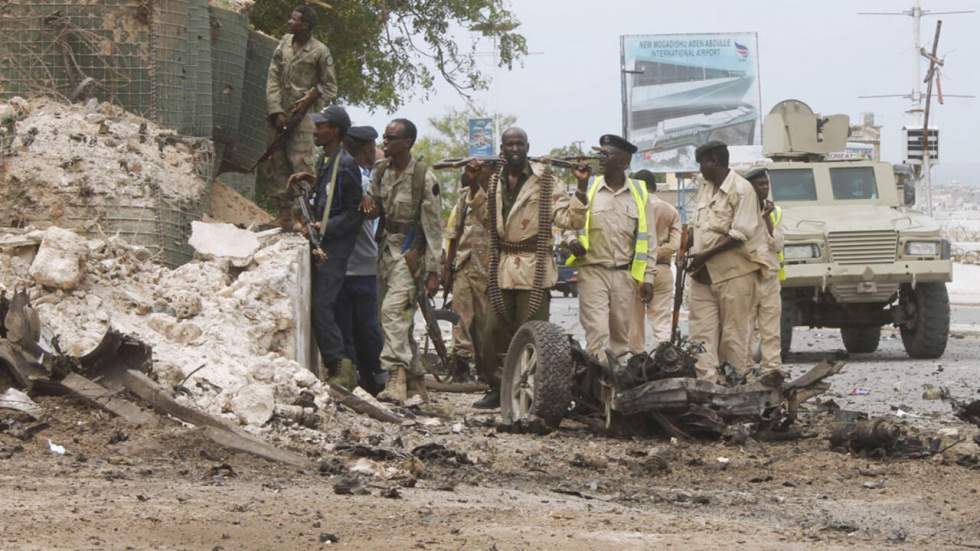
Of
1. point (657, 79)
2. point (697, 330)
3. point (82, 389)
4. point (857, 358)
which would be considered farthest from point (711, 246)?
point (657, 79)

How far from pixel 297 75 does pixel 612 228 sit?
303cm

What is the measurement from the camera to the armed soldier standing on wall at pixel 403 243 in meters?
11.0

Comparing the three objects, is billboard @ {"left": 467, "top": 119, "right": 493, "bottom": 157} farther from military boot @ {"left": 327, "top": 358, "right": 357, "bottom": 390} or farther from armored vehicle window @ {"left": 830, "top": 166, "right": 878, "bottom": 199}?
military boot @ {"left": 327, "top": 358, "right": 357, "bottom": 390}

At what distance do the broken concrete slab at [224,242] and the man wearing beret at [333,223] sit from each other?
0.45 m

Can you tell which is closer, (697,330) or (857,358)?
(697,330)

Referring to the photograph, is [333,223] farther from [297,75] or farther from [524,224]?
[297,75]

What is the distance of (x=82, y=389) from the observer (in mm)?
8281

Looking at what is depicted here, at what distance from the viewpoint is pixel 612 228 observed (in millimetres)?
10875

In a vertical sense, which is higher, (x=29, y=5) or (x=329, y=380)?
(x=29, y=5)

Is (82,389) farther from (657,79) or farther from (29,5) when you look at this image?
(657,79)

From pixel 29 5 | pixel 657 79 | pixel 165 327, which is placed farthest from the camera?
pixel 657 79

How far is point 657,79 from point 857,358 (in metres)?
39.8

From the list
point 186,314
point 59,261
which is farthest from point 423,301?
point 59,261

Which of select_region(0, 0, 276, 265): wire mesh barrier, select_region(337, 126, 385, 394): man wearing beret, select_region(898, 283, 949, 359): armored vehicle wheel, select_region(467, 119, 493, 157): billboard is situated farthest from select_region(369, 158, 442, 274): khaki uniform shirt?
select_region(467, 119, 493, 157): billboard
